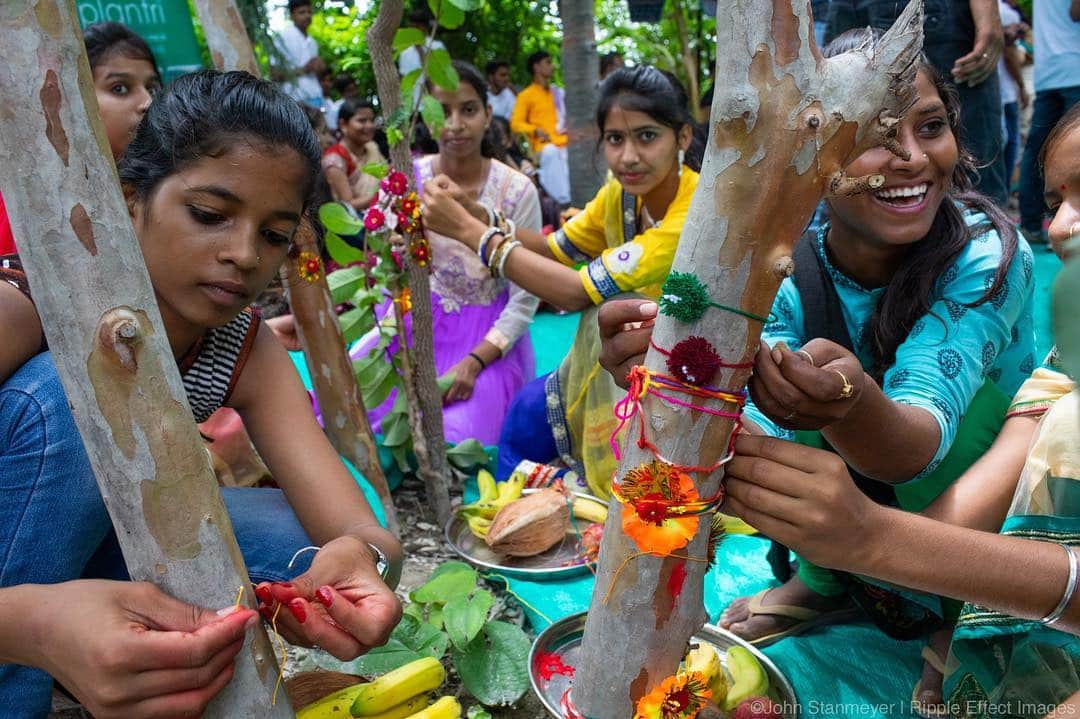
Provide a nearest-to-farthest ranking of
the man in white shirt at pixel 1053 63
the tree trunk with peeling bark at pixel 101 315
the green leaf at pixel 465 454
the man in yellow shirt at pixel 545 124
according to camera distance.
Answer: the tree trunk with peeling bark at pixel 101 315, the green leaf at pixel 465 454, the man in white shirt at pixel 1053 63, the man in yellow shirt at pixel 545 124

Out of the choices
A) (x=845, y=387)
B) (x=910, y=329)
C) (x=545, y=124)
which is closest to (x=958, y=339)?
(x=910, y=329)

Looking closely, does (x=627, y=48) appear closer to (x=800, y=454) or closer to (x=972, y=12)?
(x=972, y=12)

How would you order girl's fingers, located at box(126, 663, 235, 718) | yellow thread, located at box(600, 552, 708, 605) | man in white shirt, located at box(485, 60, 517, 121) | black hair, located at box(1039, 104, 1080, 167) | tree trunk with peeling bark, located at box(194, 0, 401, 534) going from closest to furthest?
girl's fingers, located at box(126, 663, 235, 718)
yellow thread, located at box(600, 552, 708, 605)
black hair, located at box(1039, 104, 1080, 167)
tree trunk with peeling bark, located at box(194, 0, 401, 534)
man in white shirt, located at box(485, 60, 517, 121)

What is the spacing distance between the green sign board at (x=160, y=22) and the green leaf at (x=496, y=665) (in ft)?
7.96

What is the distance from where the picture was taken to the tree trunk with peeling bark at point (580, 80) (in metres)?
5.47

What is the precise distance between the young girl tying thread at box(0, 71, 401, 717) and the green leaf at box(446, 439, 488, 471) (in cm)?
137

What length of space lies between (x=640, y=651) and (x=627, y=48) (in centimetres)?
1484

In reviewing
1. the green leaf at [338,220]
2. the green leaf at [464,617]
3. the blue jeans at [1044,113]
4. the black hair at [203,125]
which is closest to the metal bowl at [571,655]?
the green leaf at [464,617]

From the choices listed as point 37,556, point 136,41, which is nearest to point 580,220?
point 136,41

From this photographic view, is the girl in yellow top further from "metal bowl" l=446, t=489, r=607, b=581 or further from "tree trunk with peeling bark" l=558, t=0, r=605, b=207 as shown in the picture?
"tree trunk with peeling bark" l=558, t=0, r=605, b=207

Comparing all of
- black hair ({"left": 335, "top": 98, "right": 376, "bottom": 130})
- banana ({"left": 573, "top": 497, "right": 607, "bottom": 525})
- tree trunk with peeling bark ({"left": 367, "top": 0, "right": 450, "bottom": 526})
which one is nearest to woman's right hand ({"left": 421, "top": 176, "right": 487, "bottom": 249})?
tree trunk with peeling bark ({"left": 367, "top": 0, "right": 450, "bottom": 526})

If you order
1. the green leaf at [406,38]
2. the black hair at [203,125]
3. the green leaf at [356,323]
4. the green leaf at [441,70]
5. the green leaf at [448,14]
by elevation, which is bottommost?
the green leaf at [356,323]

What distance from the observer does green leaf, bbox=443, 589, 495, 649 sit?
1.86 m

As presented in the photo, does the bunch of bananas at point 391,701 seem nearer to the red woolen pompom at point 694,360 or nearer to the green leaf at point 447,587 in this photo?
the green leaf at point 447,587
